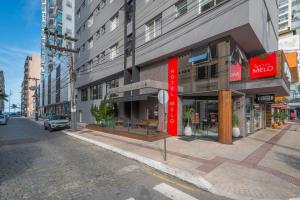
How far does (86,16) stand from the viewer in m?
28.0

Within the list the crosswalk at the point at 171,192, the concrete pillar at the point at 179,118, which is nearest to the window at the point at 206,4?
the concrete pillar at the point at 179,118

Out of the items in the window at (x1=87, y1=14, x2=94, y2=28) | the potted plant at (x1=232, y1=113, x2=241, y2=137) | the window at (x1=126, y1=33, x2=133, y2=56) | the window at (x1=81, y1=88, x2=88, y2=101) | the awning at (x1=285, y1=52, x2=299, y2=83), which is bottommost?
the potted plant at (x1=232, y1=113, x2=241, y2=137)

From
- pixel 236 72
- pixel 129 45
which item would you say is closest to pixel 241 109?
pixel 236 72

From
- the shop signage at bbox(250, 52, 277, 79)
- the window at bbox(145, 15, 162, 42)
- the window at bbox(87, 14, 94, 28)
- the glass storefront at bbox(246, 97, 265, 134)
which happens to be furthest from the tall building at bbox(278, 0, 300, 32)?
the shop signage at bbox(250, 52, 277, 79)

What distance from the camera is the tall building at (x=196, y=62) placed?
32.6ft

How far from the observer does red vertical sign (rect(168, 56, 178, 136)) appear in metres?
12.9

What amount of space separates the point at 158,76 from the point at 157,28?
421 cm

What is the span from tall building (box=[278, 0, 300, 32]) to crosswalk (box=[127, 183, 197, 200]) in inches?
3164

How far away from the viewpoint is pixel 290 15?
215ft

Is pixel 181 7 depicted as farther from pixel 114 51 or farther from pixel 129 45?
pixel 114 51

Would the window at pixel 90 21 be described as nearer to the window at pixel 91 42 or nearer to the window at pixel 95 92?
the window at pixel 91 42

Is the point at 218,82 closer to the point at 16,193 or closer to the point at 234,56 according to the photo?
the point at 234,56

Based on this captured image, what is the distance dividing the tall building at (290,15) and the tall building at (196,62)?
66666 millimetres

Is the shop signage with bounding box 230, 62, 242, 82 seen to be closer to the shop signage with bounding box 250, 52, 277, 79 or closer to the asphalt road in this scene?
the shop signage with bounding box 250, 52, 277, 79
